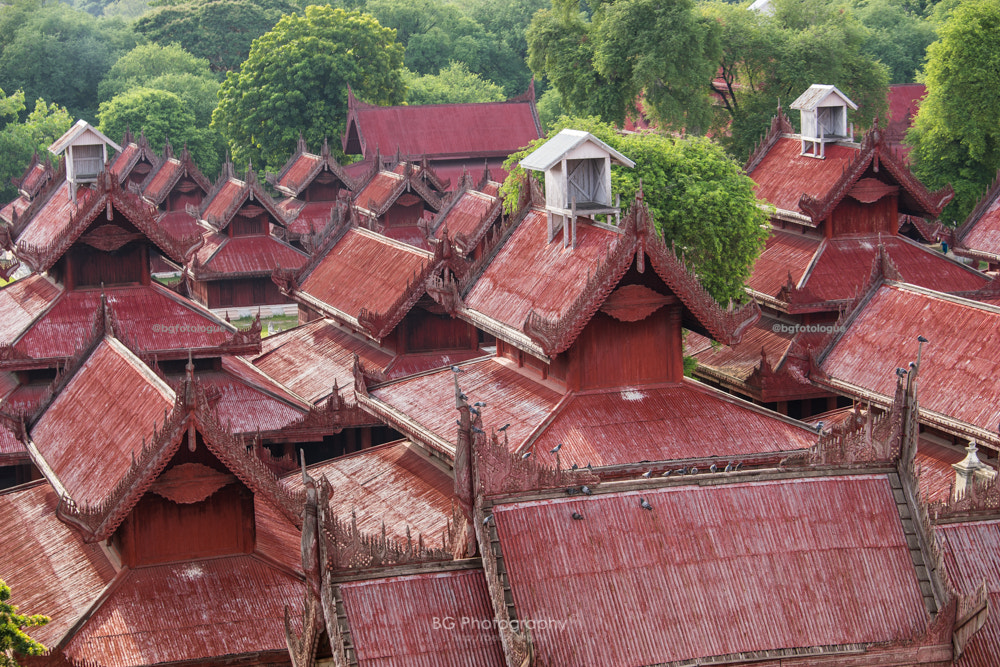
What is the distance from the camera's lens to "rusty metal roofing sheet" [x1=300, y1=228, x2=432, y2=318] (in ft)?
120

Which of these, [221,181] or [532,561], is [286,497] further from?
[221,181]

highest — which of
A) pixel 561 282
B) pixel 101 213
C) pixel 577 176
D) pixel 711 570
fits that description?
pixel 577 176

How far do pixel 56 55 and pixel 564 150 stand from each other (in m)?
93.6

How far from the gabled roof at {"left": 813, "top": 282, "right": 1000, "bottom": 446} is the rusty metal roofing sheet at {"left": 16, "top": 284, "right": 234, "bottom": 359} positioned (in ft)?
45.3

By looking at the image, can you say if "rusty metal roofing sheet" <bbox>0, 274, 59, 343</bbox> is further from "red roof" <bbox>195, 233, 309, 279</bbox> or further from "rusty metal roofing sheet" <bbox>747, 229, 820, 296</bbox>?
"red roof" <bbox>195, 233, 309, 279</bbox>

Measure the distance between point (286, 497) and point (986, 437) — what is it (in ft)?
37.6

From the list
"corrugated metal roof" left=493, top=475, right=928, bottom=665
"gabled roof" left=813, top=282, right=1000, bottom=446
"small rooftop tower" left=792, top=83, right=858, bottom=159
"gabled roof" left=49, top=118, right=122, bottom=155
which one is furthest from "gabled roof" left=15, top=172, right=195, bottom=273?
"corrugated metal roof" left=493, top=475, right=928, bottom=665

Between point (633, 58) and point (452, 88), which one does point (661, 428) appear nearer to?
point (633, 58)

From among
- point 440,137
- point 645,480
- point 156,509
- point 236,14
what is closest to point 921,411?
point 645,480

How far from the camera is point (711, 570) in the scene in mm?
17141

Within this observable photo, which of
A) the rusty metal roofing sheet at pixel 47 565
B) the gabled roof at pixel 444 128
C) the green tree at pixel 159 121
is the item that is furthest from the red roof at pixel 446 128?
the rusty metal roofing sheet at pixel 47 565

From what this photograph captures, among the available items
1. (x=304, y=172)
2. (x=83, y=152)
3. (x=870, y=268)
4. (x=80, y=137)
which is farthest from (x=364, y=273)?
(x=304, y=172)

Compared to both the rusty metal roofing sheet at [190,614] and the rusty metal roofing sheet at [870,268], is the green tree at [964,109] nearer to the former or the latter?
the rusty metal roofing sheet at [870,268]

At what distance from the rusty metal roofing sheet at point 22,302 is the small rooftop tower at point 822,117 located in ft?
66.9
